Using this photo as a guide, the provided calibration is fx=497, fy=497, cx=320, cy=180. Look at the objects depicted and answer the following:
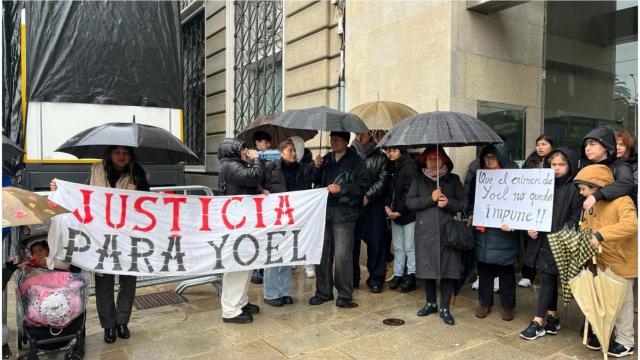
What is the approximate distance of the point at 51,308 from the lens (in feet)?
12.0

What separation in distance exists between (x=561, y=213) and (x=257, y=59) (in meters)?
8.19

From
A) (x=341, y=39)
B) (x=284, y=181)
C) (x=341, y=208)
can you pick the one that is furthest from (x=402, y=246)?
(x=341, y=39)

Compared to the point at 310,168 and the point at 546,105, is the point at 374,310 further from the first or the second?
the point at 546,105

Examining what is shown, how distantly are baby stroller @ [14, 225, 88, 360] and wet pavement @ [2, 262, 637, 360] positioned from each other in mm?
321

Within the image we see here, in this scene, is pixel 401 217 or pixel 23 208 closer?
pixel 23 208

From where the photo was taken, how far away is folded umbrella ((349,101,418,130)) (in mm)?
6093

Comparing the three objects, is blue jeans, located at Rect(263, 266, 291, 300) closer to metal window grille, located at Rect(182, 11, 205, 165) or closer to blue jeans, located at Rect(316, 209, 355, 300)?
blue jeans, located at Rect(316, 209, 355, 300)

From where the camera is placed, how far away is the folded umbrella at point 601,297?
3756 mm

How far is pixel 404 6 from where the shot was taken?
736 centimetres

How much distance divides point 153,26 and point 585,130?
23.3 feet

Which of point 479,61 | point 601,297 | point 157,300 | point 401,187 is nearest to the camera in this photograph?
point 601,297

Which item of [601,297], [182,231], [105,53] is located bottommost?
Answer: [601,297]

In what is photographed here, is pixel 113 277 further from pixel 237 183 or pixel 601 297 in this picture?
pixel 601 297

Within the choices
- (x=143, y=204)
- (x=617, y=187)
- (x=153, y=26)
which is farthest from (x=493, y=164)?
(x=153, y=26)
